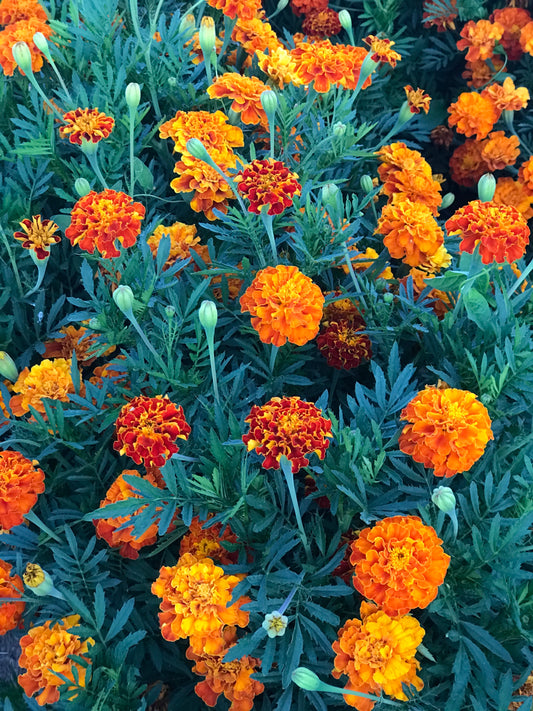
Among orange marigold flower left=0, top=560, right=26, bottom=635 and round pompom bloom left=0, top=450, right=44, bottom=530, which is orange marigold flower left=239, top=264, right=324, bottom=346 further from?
orange marigold flower left=0, top=560, right=26, bottom=635

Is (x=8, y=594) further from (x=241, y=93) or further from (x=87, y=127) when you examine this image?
(x=241, y=93)

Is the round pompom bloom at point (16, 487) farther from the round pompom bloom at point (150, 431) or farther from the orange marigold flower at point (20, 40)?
the orange marigold flower at point (20, 40)

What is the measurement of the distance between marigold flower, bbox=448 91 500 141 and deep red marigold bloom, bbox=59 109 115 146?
3.37ft

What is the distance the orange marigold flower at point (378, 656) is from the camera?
799 mm

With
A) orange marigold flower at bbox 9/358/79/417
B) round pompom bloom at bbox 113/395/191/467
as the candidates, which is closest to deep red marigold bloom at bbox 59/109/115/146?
orange marigold flower at bbox 9/358/79/417

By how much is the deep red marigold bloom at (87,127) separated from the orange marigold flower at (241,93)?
0.23 m

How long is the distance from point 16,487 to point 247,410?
15.1 inches

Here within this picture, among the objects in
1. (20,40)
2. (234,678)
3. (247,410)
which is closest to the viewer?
(234,678)

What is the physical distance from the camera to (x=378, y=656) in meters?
0.80

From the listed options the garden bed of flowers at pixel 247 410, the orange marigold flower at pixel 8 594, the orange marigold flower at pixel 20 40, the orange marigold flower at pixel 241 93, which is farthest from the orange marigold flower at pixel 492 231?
the orange marigold flower at pixel 20 40

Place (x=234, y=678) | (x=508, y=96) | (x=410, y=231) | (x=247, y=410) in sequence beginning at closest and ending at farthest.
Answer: (x=234, y=678), (x=247, y=410), (x=410, y=231), (x=508, y=96)

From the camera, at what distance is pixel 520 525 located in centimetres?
84

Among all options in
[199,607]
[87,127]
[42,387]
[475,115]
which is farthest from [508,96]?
[199,607]

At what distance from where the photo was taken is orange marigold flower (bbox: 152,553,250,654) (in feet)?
2.79
